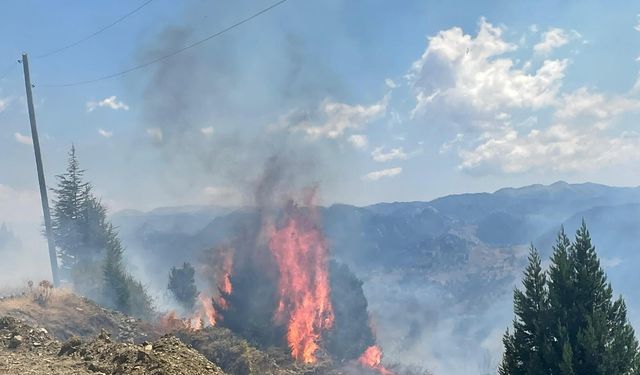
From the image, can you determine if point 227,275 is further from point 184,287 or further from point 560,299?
point 560,299

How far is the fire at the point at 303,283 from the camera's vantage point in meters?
38.9

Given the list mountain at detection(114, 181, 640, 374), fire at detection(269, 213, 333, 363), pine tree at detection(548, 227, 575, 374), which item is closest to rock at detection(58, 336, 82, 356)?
pine tree at detection(548, 227, 575, 374)

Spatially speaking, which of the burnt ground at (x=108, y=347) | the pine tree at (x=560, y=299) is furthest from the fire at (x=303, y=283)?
the pine tree at (x=560, y=299)

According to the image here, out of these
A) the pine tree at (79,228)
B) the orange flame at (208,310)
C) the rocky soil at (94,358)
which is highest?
the pine tree at (79,228)

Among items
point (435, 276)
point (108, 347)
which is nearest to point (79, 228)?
point (108, 347)

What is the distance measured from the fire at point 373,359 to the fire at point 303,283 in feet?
15.9

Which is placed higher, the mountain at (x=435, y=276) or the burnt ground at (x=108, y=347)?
the burnt ground at (x=108, y=347)

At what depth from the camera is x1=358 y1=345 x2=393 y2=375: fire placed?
39.6 metres

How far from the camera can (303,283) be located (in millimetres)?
43656

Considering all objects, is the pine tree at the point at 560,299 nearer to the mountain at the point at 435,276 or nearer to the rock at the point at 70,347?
the rock at the point at 70,347

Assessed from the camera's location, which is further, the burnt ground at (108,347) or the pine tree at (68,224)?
the pine tree at (68,224)

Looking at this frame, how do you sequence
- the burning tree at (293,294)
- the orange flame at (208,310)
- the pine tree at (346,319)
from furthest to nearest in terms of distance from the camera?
1. the pine tree at (346,319)
2. the orange flame at (208,310)
3. the burning tree at (293,294)

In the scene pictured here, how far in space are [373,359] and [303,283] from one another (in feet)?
35.6

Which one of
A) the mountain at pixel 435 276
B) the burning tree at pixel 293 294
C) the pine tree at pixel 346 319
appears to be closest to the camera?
the burning tree at pixel 293 294
